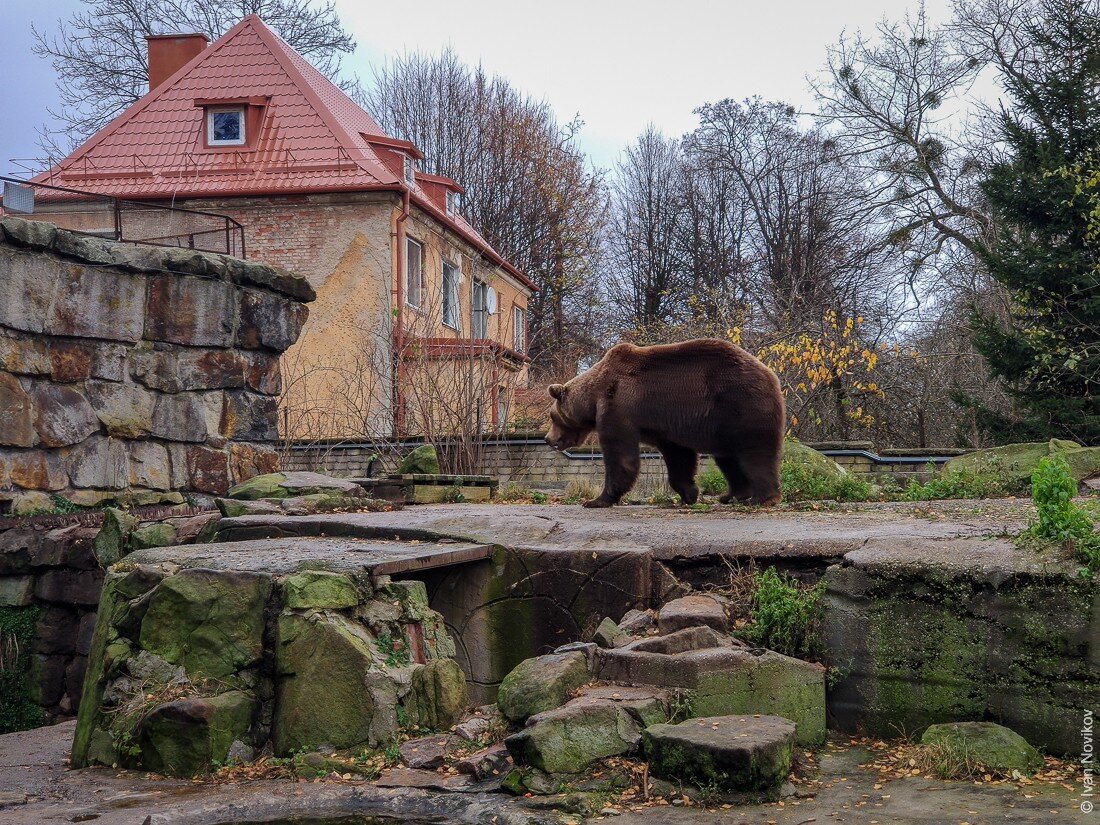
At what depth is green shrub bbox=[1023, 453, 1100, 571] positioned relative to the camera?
5430 millimetres

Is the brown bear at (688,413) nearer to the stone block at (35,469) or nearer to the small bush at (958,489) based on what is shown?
the small bush at (958,489)

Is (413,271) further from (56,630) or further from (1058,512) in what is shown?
(1058,512)

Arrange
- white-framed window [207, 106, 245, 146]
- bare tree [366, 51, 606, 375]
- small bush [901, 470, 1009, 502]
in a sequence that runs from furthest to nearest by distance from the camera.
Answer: bare tree [366, 51, 606, 375]
white-framed window [207, 106, 245, 146]
small bush [901, 470, 1009, 502]

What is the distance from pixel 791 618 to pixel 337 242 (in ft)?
55.1

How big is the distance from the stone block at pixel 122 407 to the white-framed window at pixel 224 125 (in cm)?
1350

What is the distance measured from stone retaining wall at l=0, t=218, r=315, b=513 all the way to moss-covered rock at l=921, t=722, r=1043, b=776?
24.4ft

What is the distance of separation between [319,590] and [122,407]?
489 cm

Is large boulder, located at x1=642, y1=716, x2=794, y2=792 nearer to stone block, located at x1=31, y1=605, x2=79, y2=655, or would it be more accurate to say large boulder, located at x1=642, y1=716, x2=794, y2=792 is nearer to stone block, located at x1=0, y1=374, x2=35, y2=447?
stone block, located at x1=31, y1=605, x2=79, y2=655

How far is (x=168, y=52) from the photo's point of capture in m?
25.2

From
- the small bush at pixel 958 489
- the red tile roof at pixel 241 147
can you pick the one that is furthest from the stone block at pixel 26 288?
the red tile roof at pixel 241 147

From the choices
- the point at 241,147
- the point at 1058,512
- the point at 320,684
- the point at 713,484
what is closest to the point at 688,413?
the point at 713,484

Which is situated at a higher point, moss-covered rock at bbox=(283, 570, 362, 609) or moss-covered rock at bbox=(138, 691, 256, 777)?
moss-covered rock at bbox=(283, 570, 362, 609)

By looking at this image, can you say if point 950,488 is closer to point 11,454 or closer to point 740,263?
point 11,454

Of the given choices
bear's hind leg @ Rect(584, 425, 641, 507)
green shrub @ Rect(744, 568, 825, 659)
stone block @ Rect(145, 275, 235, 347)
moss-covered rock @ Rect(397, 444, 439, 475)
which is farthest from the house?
green shrub @ Rect(744, 568, 825, 659)
